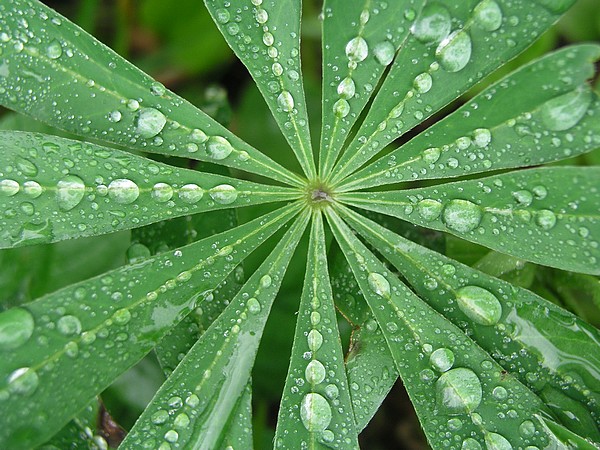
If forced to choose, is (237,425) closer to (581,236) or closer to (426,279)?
(426,279)

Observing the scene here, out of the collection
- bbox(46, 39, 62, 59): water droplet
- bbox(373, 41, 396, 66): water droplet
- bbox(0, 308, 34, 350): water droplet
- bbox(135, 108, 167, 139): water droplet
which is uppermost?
bbox(373, 41, 396, 66): water droplet

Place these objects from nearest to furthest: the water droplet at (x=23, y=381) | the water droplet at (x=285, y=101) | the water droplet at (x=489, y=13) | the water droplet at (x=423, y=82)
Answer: the water droplet at (x=23, y=381) → the water droplet at (x=489, y=13) → the water droplet at (x=423, y=82) → the water droplet at (x=285, y=101)

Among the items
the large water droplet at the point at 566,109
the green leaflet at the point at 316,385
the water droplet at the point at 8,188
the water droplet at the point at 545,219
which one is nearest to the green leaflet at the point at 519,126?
the large water droplet at the point at 566,109

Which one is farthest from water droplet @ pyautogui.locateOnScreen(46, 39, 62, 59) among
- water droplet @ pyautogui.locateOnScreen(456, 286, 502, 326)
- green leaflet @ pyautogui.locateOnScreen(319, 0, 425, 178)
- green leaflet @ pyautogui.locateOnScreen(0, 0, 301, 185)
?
water droplet @ pyautogui.locateOnScreen(456, 286, 502, 326)

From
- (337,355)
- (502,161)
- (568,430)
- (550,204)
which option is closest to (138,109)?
(337,355)

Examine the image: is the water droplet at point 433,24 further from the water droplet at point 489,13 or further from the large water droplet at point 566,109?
the large water droplet at point 566,109

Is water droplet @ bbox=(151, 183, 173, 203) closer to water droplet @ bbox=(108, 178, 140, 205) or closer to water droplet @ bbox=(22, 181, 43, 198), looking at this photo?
water droplet @ bbox=(108, 178, 140, 205)
